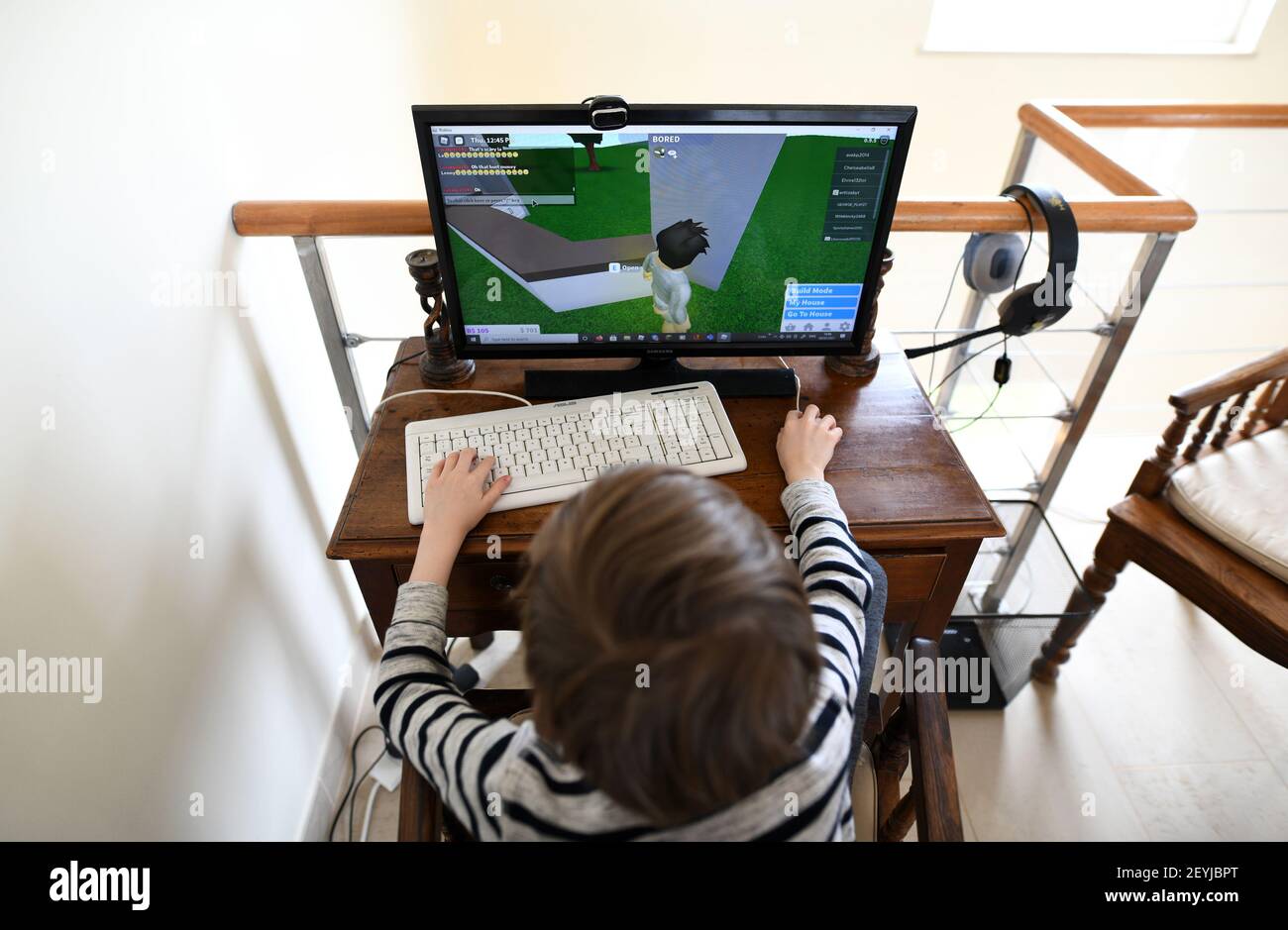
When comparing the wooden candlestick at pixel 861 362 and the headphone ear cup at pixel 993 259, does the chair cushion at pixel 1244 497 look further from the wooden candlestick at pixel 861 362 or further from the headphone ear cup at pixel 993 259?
the wooden candlestick at pixel 861 362

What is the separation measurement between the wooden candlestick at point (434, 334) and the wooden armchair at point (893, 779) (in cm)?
47

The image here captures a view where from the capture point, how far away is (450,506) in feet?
3.00

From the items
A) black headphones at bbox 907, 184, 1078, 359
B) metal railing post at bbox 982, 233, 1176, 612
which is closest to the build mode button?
black headphones at bbox 907, 184, 1078, 359

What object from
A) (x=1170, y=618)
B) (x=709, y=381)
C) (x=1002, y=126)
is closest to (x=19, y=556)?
(x=709, y=381)

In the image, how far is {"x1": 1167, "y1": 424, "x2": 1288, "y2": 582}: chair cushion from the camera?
125 centimetres

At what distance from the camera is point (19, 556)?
728 mm

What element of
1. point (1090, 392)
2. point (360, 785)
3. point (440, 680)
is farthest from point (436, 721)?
point (1090, 392)

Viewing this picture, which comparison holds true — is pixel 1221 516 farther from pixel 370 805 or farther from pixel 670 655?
pixel 370 805

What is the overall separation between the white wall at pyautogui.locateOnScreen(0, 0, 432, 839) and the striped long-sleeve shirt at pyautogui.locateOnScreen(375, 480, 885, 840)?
0.33m

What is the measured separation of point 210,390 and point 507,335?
404mm

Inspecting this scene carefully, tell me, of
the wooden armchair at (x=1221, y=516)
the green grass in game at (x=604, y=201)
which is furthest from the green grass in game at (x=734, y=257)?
the wooden armchair at (x=1221, y=516)

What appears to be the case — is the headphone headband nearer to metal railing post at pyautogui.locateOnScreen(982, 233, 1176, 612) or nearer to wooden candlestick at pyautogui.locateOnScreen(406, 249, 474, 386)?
metal railing post at pyautogui.locateOnScreen(982, 233, 1176, 612)

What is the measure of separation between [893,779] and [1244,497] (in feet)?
2.87

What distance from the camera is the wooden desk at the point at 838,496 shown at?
0.93 m
